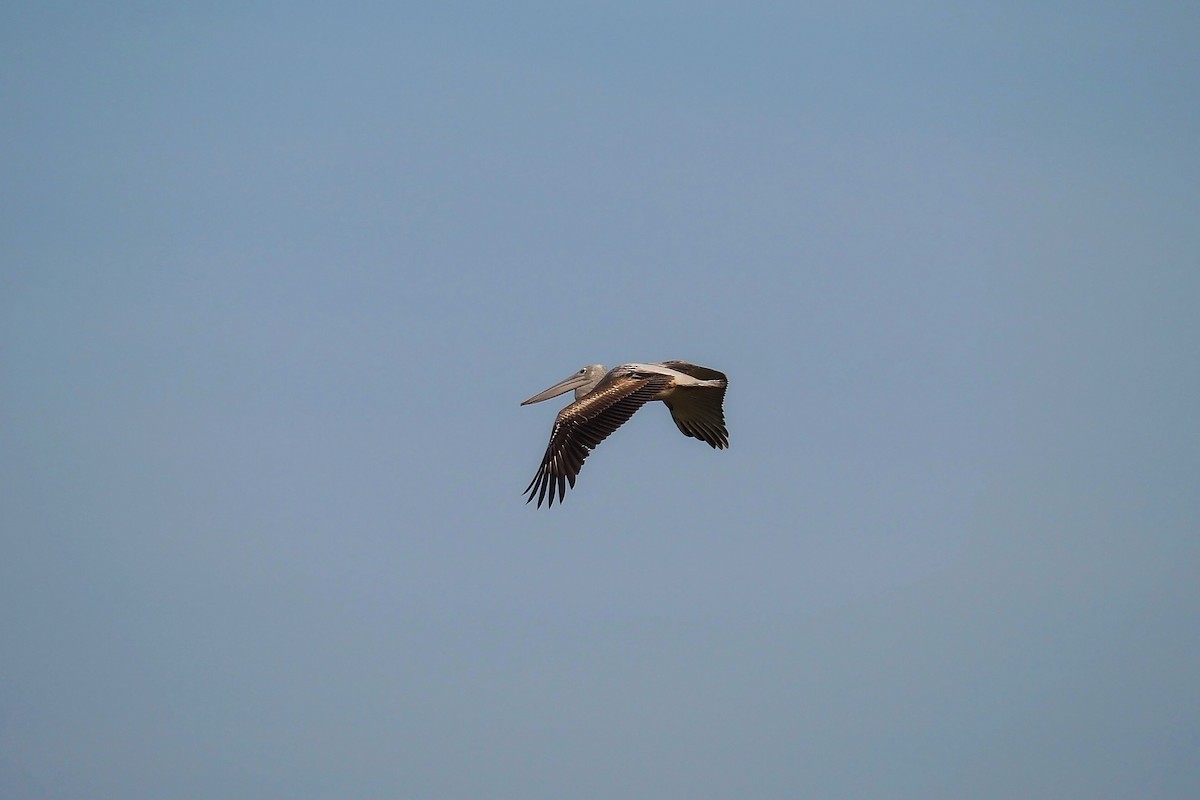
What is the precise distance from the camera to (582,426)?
27.4 m

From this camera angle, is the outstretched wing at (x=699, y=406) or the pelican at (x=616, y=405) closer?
the pelican at (x=616, y=405)

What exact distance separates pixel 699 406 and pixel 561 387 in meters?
2.33

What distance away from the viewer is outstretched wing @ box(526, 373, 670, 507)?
27.1 meters

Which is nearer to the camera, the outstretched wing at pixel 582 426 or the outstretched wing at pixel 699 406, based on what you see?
Answer: the outstretched wing at pixel 582 426

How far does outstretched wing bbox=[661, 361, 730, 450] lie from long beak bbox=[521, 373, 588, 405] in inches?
56.8

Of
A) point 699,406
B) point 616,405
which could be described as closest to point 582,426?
point 616,405

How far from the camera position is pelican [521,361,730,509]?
27.2 meters

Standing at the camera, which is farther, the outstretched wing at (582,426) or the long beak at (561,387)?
the long beak at (561,387)

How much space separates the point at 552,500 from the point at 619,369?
297 centimetres

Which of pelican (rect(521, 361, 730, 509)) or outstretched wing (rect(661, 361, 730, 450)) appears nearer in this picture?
pelican (rect(521, 361, 730, 509))

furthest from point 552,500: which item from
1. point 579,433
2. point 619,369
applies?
point 619,369

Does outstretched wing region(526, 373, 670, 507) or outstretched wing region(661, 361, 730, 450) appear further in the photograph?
outstretched wing region(661, 361, 730, 450)

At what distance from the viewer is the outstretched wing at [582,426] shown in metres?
27.1

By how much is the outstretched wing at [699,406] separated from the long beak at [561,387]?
144cm
